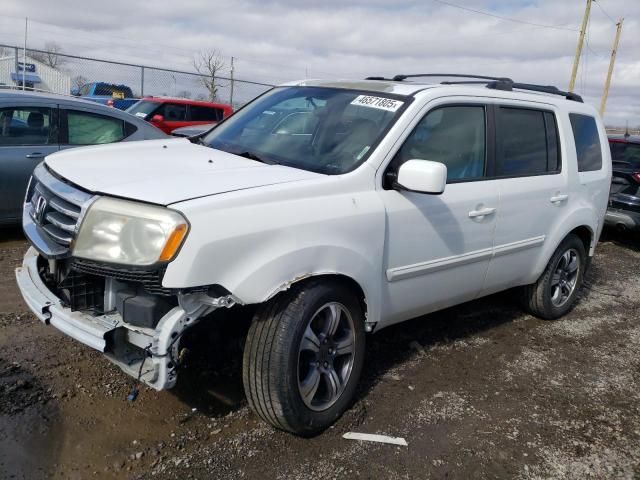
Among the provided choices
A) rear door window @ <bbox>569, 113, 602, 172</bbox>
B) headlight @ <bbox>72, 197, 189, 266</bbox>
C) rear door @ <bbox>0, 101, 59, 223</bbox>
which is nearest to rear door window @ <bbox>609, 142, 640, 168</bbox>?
rear door window @ <bbox>569, 113, 602, 172</bbox>

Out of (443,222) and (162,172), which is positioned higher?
(162,172)

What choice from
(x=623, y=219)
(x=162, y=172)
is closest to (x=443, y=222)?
(x=162, y=172)

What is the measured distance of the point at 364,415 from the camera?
333cm

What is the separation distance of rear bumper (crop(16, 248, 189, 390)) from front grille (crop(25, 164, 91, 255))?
346mm

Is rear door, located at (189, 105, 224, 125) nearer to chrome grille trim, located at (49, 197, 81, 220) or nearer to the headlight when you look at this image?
chrome grille trim, located at (49, 197, 81, 220)

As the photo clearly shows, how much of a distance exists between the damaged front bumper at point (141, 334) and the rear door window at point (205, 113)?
12010 millimetres

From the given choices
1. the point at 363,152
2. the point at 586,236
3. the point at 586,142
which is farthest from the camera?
the point at 586,236

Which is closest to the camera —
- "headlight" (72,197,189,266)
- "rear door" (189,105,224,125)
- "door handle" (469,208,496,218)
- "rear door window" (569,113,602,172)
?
"headlight" (72,197,189,266)

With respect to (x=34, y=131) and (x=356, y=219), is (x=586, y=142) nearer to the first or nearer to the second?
(x=356, y=219)

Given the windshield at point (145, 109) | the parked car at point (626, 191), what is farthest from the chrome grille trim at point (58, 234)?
the windshield at point (145, 109)

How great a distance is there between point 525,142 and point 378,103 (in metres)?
1.41

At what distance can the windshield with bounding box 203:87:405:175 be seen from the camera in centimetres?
336

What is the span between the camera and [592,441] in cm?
331

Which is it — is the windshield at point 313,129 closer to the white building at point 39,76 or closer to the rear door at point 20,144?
the rear door at point 20,144
